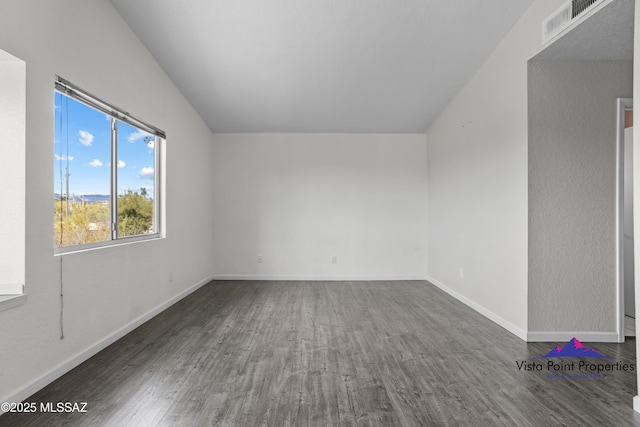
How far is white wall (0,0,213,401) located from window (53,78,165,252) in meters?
0.14

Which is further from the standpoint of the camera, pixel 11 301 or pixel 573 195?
pixel 573 195

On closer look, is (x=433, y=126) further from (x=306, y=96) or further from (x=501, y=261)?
(x=501, y=261)

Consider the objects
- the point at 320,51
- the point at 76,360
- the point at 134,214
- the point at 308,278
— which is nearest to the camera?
the point at 76,360

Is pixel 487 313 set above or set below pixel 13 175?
below

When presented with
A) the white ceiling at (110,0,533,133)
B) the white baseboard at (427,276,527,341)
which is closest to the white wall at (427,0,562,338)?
the white baseboard at (427,276,527,341)

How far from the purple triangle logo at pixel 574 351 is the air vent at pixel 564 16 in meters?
2.51

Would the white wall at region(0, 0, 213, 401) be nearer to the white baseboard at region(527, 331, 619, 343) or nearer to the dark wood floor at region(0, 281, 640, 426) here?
the dark wood floor at region(0, 281, 640, 426)

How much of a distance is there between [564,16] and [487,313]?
9.35 ft

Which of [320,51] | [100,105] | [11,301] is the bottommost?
[11,301]

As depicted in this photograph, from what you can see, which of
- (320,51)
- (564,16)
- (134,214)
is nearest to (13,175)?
(134,214)

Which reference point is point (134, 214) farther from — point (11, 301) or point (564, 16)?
point (564, 16)

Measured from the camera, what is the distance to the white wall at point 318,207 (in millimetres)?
6414

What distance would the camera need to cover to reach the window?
9.25ft

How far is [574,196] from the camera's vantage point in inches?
130
